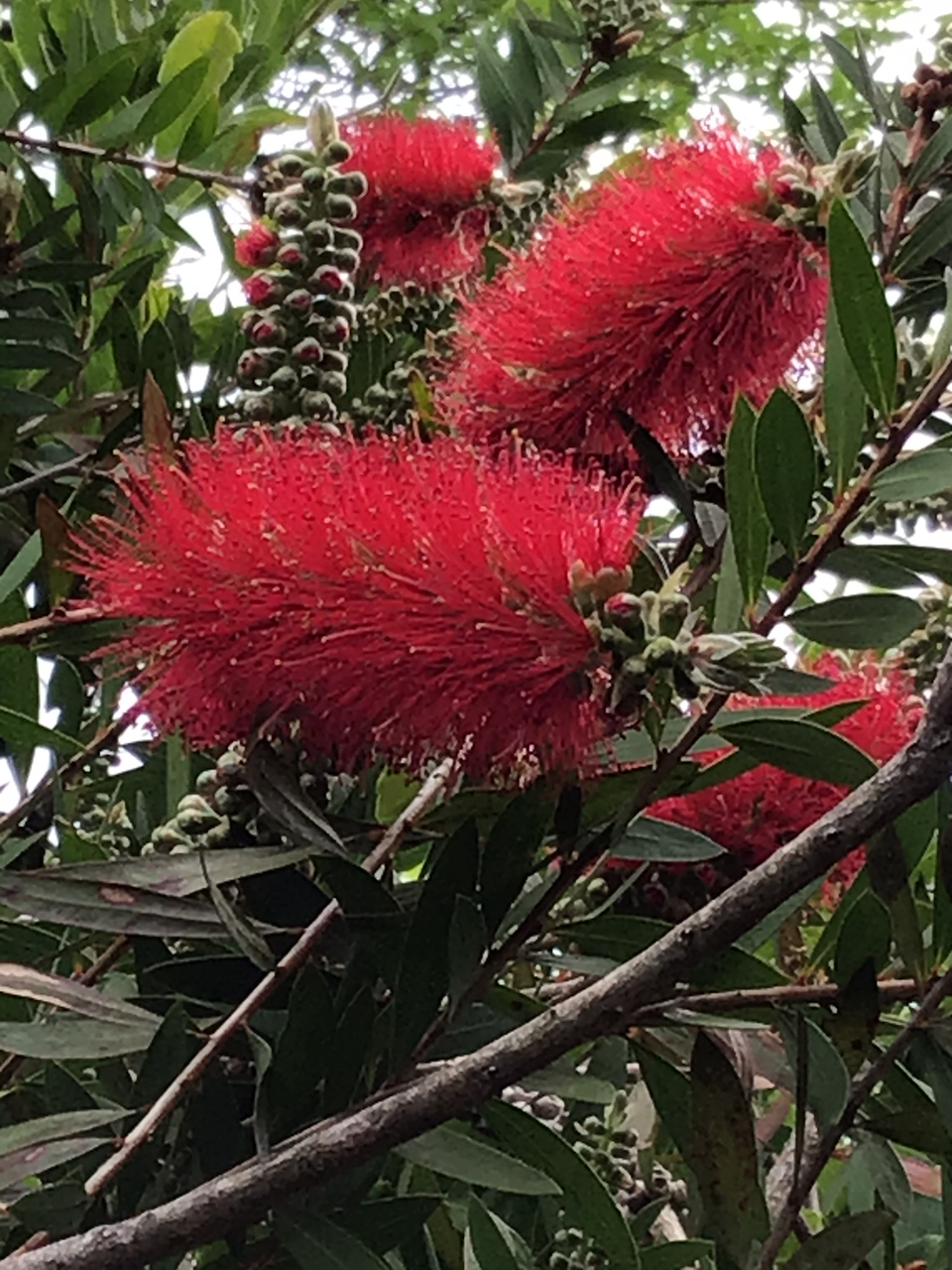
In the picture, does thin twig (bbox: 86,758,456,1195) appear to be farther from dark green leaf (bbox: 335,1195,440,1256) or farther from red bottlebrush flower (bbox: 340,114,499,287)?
red bottlebrush flower (bbox: 340,114,499,287)

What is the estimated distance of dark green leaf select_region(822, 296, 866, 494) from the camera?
Result: 0.56 m

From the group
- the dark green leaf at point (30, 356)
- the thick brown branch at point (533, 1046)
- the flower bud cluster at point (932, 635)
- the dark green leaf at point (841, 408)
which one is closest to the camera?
the thick brown branch at point (533, 1046)

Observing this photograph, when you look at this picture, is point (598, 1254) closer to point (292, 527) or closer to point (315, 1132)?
point (315, 1132)

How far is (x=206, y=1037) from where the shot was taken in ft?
1.96

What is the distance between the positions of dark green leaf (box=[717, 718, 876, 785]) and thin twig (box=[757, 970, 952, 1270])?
0.08 m

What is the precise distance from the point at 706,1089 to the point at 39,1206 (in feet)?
0.78

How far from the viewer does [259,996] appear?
589 mm

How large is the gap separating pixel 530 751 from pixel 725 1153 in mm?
161

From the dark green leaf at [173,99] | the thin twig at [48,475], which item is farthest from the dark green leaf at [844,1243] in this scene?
the dark green leaf at [173,99]

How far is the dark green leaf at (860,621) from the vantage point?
0.56 meters

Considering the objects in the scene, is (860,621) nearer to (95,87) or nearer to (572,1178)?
(572,1178)

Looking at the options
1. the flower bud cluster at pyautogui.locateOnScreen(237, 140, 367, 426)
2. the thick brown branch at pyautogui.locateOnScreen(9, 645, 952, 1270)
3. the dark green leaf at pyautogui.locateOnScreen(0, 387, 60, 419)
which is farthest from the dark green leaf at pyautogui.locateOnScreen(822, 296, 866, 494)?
the dark green leaf at pyautogui.locateOnScreen(0, 387, 60, 419)

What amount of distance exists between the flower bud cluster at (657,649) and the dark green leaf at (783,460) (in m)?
0.05

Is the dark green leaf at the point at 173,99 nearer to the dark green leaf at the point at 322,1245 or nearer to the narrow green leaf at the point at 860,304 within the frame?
the narrow green leaf at the point at 860,304
